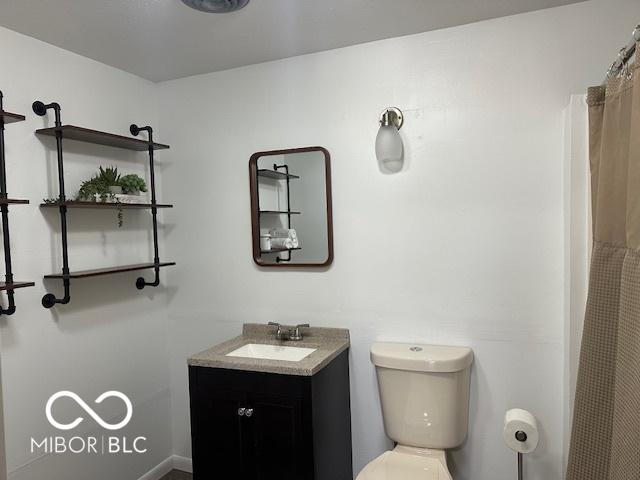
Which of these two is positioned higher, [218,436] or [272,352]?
[272,352]

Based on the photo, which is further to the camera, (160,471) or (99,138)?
(160,471)

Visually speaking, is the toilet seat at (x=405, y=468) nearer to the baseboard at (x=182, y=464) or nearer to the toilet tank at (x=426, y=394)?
the toilet tank at (x=426, y=394)

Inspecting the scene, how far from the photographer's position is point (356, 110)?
2.08 metres

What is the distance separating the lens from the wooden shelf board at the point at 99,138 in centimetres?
183

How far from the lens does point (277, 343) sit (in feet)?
7.13

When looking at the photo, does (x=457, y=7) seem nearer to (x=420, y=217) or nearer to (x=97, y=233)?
(x=420, y=217)

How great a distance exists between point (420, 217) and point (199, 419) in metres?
1.31

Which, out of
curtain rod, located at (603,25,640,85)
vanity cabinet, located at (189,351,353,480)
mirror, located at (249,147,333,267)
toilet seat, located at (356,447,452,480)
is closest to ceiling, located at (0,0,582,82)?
mirror, located at (249,147,333,267)

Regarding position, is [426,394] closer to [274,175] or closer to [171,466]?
[274,175]

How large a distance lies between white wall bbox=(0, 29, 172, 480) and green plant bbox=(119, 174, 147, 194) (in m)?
0.18

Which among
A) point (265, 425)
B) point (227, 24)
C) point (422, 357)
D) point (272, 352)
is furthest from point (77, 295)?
point (422, 357)

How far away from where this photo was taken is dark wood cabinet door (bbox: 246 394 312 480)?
1751mm

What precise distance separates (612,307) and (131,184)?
196cm

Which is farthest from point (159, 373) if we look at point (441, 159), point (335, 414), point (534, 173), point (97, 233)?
point (534, 173)
